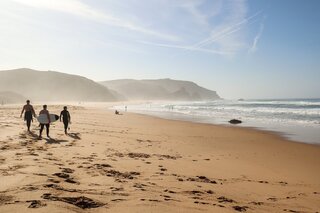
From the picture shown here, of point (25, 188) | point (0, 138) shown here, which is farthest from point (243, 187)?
point (0, 138)

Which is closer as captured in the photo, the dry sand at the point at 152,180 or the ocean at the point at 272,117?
the dry sand at the point at 152,180

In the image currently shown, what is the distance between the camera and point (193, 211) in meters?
5.00

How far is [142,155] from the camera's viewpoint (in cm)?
1076

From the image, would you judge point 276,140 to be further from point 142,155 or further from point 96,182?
point 96,182

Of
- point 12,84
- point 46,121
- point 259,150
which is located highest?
point 12,84

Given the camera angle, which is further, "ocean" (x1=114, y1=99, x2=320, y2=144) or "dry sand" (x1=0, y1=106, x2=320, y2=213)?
"ocean" (x1=114, y1=99, x2=320, y2=144)

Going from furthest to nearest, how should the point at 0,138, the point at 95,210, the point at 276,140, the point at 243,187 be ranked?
the point at 276,140 < the point at 0,138 < the point at 243,187 < the point at 95,210

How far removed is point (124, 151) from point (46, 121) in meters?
5.39

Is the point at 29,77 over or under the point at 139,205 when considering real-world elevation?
over

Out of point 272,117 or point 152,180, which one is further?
point 272,117

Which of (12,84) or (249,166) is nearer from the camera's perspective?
(249,166)

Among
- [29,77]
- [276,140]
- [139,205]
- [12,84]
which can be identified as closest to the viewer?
[139,205]

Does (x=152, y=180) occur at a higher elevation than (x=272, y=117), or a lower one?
lower

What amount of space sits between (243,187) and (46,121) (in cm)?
1057
